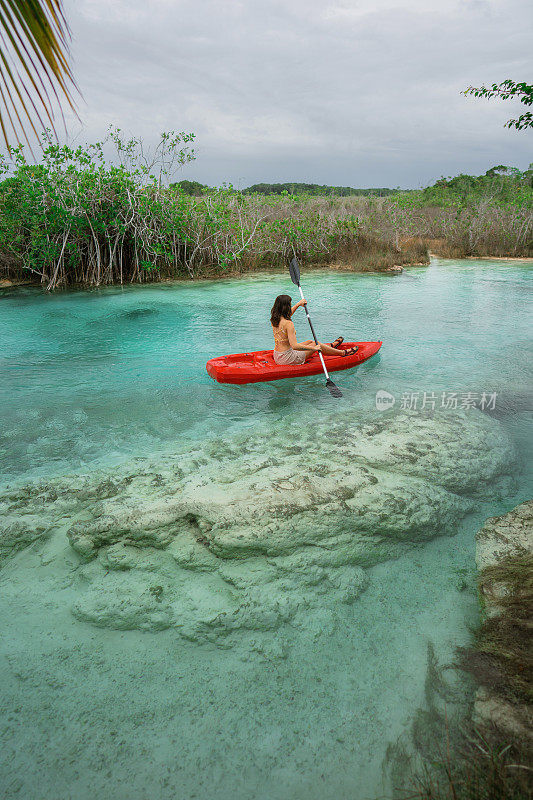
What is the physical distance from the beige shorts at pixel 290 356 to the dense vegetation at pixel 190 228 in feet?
25.2

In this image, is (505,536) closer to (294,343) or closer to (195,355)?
(294,343)

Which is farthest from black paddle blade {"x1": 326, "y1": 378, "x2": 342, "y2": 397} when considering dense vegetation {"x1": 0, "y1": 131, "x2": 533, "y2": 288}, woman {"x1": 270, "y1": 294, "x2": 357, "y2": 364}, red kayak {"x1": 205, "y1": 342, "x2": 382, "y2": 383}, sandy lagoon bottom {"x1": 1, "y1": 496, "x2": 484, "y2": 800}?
dense vegetation {"x1": 0, "y1": 131, "x2": 533, "y2": 288}

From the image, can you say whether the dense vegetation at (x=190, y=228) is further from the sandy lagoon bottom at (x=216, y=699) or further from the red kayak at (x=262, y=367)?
the sandy lagoon bottom at (x=216, y=699)

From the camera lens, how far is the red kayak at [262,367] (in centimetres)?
548

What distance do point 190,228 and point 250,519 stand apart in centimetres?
1154

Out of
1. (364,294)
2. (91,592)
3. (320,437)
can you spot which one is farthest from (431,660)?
(364,294)

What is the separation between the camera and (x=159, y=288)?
490 inches

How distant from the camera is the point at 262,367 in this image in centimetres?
554

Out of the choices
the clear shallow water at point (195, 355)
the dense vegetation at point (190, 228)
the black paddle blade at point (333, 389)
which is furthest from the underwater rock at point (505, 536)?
the dense vegetation at point (190, 228)

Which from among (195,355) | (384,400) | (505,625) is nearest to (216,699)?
(505,625)

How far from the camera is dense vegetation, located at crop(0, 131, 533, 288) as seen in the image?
11.2 m

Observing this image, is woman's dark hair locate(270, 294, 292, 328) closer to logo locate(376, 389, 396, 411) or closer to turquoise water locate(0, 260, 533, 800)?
turquoise water locate(0, 260, 533, 800)

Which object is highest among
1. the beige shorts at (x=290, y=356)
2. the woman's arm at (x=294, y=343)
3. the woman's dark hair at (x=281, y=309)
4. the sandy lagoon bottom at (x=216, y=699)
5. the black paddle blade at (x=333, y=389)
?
the woman's dark hair at (x=281, y=309)

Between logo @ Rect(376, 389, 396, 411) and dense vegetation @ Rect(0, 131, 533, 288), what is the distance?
859 cm
